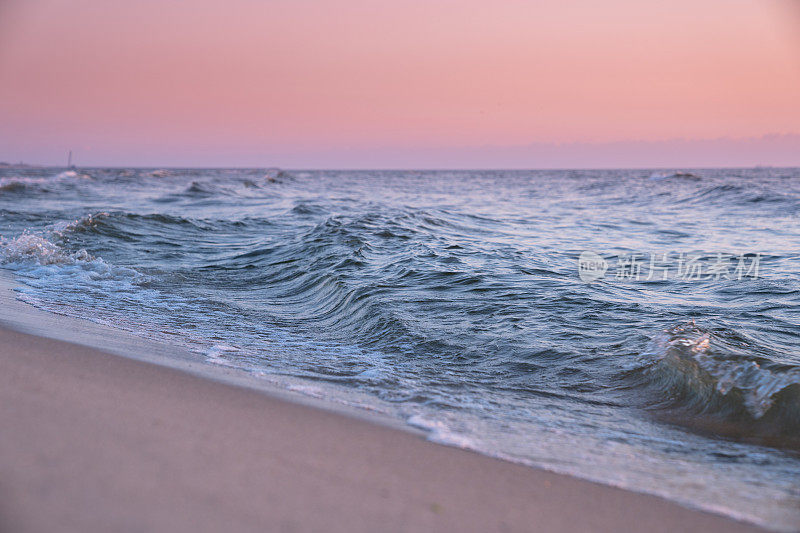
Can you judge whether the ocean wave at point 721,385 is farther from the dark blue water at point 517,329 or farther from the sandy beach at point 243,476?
the sandy beach at point 243,476

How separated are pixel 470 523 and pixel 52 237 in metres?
11.1

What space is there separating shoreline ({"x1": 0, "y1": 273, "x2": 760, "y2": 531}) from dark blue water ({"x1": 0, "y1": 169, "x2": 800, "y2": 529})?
333mm

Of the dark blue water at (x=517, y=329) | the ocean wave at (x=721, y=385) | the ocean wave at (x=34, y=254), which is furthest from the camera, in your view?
the ocean wave at (x=34, y=254)

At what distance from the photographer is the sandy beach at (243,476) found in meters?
1.87

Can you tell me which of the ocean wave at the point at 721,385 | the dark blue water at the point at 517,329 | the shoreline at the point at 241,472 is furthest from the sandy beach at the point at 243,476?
the ocean wave at the point at 721,385

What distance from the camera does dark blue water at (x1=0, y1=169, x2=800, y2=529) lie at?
3100 millimetres

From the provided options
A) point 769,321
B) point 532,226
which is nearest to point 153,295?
point 769,321

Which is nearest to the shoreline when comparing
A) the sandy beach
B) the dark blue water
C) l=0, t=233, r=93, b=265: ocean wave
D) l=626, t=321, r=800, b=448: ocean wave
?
the sandy beach

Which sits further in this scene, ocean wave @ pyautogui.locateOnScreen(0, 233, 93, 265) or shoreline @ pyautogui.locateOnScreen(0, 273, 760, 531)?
ocean wave @ pyautogui.locateOnScreen(0, 233, 93, 265)

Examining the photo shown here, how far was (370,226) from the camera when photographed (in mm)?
12930

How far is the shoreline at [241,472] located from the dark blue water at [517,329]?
33cm

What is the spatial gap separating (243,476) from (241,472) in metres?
0.03

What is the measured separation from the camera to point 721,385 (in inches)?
155

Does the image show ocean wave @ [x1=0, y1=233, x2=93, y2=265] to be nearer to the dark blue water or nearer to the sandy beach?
the dark blue water
